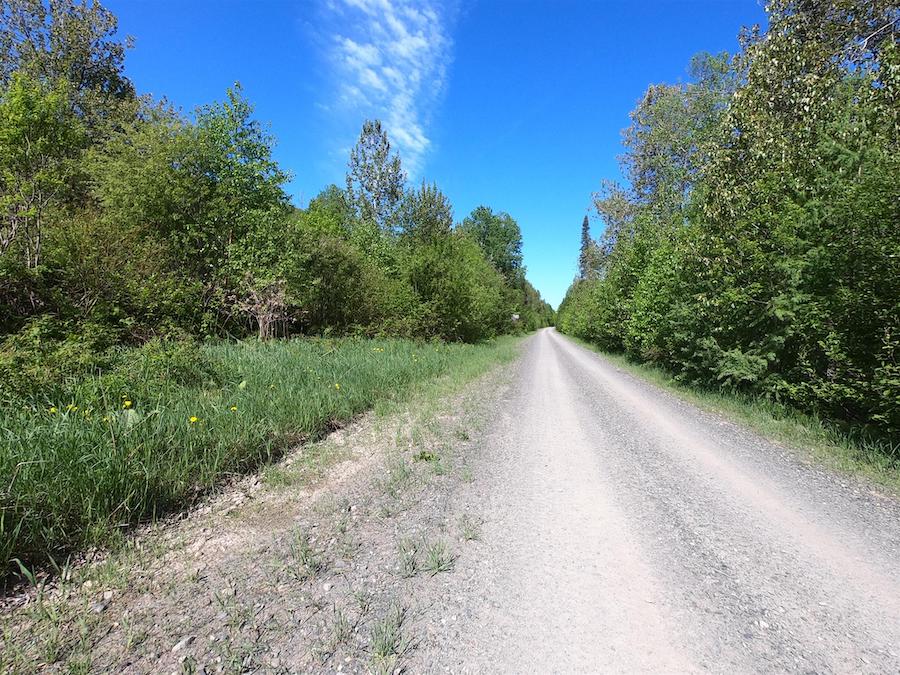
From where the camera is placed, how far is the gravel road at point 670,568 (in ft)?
6.57

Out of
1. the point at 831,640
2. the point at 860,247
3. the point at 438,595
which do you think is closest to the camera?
the point at 831,640

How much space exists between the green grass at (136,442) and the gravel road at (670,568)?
268 cm

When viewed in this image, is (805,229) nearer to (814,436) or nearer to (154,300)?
(814,436)

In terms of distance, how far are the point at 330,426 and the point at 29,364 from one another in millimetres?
3611

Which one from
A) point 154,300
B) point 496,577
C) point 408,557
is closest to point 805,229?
point 496,577

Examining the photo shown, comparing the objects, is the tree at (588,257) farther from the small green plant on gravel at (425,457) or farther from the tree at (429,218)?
the small green plant on gravel at (425,457)

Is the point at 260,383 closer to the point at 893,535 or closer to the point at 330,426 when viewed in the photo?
the point at 330,426

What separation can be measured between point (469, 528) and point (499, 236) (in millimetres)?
52452

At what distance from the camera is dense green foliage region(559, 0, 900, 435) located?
5.29 metres

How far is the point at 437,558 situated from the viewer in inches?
110

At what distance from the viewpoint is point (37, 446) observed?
10.3 feet

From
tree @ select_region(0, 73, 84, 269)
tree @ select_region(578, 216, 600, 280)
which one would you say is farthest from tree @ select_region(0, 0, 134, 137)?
tree @ select_region(578, 216, 600, 280)

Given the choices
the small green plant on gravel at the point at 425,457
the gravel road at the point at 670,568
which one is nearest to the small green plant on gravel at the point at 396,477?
the small green plant on gravel at the point at 425,457

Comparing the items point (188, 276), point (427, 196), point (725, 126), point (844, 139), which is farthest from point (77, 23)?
point (844, 139)
